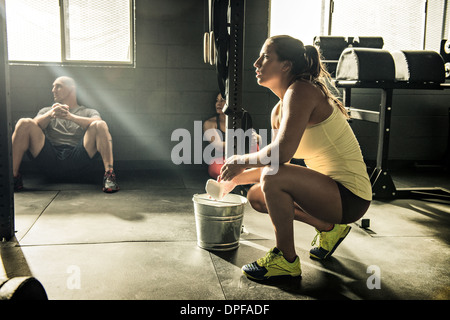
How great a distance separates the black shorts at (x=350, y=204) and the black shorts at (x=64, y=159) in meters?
2.53

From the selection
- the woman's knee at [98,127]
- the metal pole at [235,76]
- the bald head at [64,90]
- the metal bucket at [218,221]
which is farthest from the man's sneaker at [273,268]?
the bald head at [64,90]

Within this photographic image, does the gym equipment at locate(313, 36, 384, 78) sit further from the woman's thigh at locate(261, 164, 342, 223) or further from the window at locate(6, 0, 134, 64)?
the woman's thigh at locate(261, 164, 342, 223)

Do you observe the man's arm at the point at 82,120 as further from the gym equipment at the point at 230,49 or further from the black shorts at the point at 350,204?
the black shorts at the point at 350,204

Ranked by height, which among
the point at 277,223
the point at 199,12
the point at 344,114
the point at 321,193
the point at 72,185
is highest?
the point at 199,12

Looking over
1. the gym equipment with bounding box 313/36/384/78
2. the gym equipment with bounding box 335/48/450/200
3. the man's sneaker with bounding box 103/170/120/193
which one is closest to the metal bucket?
the man's sneaker with bounding box 103/170/120/193

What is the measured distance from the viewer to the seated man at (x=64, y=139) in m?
3.60

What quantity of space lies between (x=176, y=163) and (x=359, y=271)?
2847 millimetres

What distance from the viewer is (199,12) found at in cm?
439

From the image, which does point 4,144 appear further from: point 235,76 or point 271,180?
point 271,180
